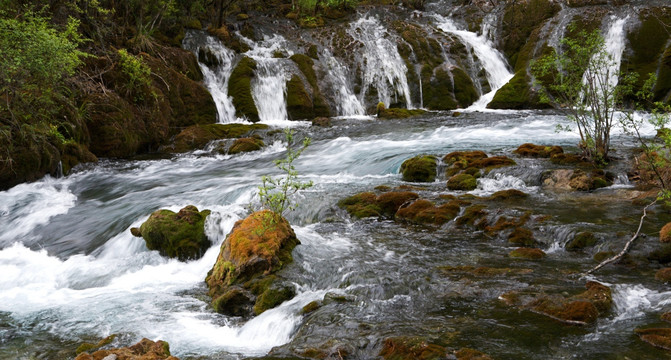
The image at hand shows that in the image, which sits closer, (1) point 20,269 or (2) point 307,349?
(2) point 307,349

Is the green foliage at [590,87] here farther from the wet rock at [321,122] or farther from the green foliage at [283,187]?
the wet rock at [321,122]

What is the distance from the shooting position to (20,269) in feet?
30.9

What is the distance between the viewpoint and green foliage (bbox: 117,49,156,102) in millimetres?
17984

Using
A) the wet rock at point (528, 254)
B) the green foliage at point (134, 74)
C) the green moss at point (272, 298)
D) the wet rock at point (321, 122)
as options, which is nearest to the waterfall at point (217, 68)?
the wet rock at point (321, 122)

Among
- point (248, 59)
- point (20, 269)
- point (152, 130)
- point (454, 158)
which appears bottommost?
point (20, 269)

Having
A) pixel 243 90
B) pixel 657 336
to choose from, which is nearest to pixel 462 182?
pixel 657 336

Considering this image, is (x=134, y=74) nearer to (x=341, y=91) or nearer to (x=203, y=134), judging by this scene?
(x=203, y=134)

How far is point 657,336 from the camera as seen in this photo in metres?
4.61

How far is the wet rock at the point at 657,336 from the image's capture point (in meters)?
4.48

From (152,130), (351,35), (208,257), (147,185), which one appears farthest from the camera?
(351,35)

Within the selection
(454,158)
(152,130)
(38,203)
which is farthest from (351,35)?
(38,203)

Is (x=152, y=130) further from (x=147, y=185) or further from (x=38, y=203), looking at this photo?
(x=38, y=203)

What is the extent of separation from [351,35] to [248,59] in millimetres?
7214

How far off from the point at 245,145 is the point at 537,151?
32.7 ft
